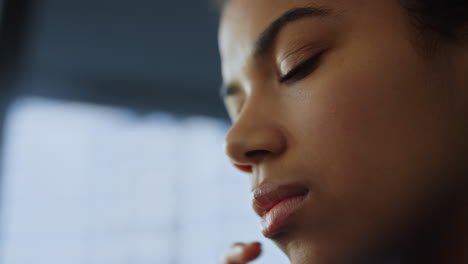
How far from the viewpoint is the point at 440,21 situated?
519 millimetres

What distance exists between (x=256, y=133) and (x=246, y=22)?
0.60 ft

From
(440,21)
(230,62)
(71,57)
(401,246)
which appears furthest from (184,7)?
(401,246)

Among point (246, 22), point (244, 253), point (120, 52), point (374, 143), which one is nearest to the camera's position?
point (374, 143)

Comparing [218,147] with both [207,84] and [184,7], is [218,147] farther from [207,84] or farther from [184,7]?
[184,7]

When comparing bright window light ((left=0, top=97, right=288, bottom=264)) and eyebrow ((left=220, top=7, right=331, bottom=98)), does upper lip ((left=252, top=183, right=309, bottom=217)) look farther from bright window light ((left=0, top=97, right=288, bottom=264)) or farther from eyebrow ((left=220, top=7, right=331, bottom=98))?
bright window light ((left=0, top=97, right=288, bottom=264))

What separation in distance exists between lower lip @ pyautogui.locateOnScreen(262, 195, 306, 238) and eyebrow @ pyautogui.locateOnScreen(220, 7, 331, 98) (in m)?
0.21

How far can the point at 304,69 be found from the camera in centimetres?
51

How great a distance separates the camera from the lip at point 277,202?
48cm

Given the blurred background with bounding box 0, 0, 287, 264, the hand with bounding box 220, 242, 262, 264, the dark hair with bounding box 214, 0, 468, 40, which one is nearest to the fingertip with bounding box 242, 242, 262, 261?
the hand with bounding box 220, 242, 262, 264

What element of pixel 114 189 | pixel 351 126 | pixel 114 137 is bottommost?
pixel 351 126

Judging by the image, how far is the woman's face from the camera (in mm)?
447

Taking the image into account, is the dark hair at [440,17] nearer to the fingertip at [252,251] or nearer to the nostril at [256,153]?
A: the nostril at [256,153]

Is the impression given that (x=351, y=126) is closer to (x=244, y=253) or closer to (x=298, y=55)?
(x=298, y=55)

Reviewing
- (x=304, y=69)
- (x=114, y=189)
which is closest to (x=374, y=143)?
(x=304, y=69)
